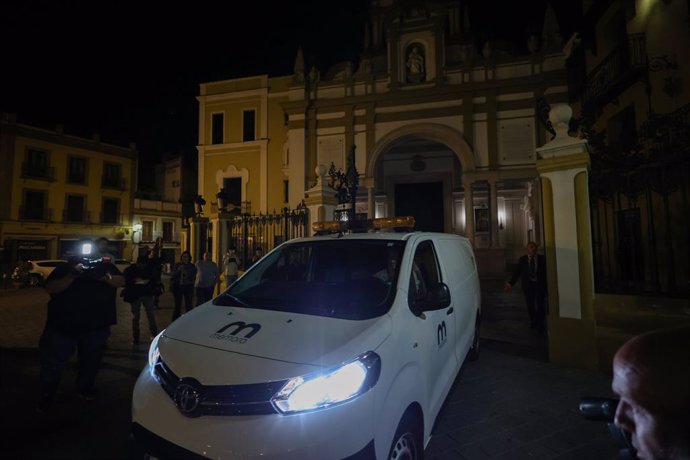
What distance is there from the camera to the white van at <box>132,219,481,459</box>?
1824 mm

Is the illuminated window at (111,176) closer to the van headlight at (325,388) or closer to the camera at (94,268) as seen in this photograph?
the camera at (94,268)

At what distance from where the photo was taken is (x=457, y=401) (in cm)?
404

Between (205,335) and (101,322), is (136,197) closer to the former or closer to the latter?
(101,322)

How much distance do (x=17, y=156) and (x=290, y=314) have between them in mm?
33315

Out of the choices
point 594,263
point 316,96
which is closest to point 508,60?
point 316,96

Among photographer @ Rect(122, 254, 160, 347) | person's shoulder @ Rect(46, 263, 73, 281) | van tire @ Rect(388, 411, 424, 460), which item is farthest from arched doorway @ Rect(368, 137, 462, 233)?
van tire @ Rect(388, 411, 424, 460)

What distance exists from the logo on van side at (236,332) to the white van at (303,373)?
0.03ft

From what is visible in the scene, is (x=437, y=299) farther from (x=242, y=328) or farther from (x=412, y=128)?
(x=412, y=128)

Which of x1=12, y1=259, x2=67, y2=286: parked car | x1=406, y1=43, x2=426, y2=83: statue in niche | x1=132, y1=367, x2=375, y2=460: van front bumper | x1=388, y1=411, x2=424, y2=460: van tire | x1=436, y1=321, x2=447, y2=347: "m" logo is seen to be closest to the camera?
x1=132, y1=367, x2=375, y2=460: van front bumper

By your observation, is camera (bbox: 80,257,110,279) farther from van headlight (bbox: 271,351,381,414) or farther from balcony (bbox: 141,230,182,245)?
balcony (bbox: 141,230,182,245)

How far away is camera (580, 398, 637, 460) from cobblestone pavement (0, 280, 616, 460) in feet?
6.17

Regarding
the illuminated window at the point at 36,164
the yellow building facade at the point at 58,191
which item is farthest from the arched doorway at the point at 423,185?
the illuminated window at the point at 36,164

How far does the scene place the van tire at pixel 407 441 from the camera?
7.15 ft

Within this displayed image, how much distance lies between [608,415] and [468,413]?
105 inches
